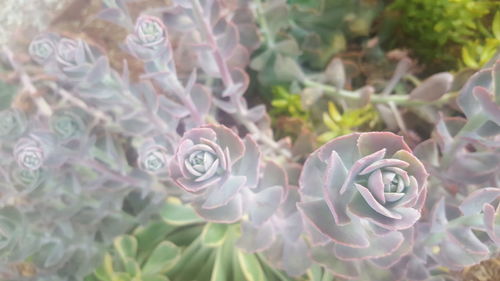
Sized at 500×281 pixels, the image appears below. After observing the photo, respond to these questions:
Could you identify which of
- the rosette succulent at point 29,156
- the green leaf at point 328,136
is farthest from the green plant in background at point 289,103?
the rosette succulent at point 29,156

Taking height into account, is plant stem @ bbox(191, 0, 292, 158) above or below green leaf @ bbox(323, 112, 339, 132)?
above

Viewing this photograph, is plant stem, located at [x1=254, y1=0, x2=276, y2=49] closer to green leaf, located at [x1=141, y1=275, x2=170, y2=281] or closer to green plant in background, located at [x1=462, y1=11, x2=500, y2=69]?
green plant in background, located at [x1=462, y1=11, x2=500, y2=69]

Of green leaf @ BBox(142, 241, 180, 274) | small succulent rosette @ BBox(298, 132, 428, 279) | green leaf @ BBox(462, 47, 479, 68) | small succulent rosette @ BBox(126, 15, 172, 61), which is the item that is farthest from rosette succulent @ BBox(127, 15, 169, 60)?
green leaf @ BBox(462, 47, 479, 68)

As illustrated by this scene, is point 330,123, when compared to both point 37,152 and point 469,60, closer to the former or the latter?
point 469,60

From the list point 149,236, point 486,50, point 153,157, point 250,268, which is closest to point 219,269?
point 250,268

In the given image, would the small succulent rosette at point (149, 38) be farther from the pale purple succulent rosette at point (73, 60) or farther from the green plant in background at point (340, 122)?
the green plant in background at point (340, 122)

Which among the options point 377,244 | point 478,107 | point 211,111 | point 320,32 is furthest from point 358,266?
point 320,32
